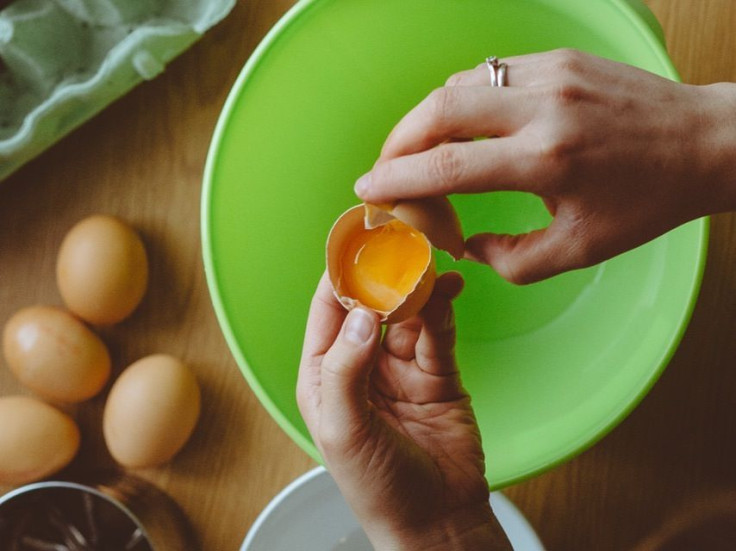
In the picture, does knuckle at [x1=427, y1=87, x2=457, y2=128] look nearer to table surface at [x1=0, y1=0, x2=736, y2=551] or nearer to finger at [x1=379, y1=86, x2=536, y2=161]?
finger at [x1=379, y1=86, x2=536, y2=161]

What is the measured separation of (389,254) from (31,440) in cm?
50

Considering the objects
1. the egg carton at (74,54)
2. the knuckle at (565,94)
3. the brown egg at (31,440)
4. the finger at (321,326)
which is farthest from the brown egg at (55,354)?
the knuckle at (565,94)

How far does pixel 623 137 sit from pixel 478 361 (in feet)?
1.38

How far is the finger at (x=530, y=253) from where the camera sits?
66 cm

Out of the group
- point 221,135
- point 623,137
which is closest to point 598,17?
point 623,137

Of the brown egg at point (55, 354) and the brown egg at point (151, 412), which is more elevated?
the brown egg at point (55, 354)

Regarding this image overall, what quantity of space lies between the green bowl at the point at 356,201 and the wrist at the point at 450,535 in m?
0.08

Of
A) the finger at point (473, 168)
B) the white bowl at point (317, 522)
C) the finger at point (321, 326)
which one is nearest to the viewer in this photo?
the finger at point (473, 168)

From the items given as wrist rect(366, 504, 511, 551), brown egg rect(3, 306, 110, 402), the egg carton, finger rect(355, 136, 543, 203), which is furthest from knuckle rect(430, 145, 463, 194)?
brown egg rect(3, 306, 110, 402)

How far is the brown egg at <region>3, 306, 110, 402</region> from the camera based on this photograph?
0.90m

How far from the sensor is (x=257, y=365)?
0.83 metres

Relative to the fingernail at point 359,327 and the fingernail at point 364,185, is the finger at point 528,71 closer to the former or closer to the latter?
the fingernail at point 364,185

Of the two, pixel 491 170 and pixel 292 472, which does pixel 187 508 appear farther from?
pixel 491 170

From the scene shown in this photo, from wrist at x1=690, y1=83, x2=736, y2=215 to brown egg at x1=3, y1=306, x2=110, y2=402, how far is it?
0.72 metres
